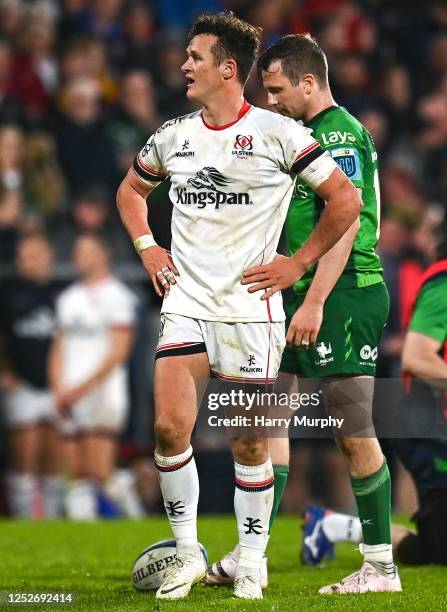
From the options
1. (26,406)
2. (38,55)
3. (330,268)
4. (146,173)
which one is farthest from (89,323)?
(330,268)

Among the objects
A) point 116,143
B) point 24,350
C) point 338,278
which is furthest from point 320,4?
point 338,278

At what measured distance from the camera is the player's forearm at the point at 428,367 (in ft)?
24.2

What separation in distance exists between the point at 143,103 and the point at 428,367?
7554mm

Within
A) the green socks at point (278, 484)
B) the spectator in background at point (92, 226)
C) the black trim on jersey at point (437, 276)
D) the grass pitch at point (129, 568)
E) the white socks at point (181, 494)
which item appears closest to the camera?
the grass pitch at point (129, 568)

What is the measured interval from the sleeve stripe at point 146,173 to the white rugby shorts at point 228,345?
0.77 meters

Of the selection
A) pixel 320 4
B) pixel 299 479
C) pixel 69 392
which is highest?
pixel 320 4

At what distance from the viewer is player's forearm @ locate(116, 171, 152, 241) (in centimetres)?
659

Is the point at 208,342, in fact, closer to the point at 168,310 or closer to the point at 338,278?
the point at 168,310

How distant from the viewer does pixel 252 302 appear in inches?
243

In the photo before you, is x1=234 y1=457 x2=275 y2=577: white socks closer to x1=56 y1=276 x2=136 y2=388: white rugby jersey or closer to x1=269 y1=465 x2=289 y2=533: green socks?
x1=269 y1=465 x2=289 y2=533: green socks

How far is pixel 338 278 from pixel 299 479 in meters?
6.32

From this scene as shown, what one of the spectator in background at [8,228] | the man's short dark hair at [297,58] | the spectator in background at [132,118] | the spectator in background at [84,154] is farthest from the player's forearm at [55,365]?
the man's short dark hair at [297,58]

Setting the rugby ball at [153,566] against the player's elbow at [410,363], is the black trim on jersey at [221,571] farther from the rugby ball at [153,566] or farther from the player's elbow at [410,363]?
the player's elbow at [410,363]

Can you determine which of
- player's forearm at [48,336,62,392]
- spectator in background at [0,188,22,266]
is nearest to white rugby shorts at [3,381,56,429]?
player's forearm at [48,336,62,392]
